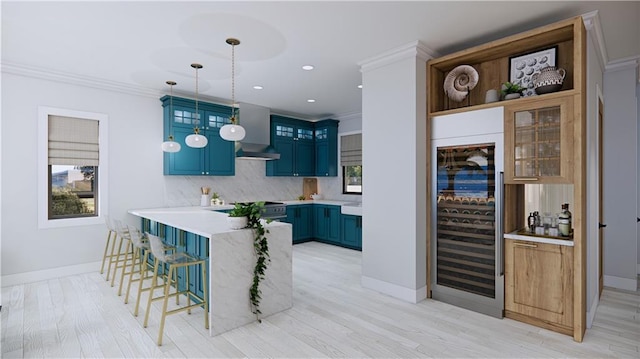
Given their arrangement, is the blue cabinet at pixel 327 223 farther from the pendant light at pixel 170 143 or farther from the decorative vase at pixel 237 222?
the decorative vase at pixel 237 222

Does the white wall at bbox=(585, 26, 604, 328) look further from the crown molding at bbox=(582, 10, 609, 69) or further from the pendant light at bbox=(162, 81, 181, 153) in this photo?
A: the pendant light at bbox=(162, 81, 181, 153)

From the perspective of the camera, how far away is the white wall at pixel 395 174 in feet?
11.9

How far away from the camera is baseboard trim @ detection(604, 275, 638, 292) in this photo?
159 inches

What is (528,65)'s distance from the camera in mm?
3334

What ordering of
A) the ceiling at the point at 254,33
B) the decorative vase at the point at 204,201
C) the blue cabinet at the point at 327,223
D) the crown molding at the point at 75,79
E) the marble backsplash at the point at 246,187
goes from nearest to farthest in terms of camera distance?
the ceiling at the point at 254,33 → the crown molding at the point at 75,79 → the marble backsplash at the point at 246,187 → the decorative vase at the point at 204,201 → the blue cabinet at the point at 327,223

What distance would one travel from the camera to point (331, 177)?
24.7 ft

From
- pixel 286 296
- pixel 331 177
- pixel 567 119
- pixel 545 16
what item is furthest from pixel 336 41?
pixel 331 177

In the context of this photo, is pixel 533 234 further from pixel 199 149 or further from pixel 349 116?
pixel 199 149

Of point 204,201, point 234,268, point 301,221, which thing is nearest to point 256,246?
point 234,268

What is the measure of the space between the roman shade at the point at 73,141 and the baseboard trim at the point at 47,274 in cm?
143

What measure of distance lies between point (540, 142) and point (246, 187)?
5.12 metres

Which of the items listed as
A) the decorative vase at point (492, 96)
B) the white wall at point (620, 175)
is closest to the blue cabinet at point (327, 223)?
the decorative vase at point (492, 96)

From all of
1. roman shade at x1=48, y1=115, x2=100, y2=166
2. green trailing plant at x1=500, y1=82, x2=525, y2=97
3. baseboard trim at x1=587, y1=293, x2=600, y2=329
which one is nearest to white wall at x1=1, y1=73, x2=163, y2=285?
roman shade at x1=48, y1=115, x2=100, y2=166

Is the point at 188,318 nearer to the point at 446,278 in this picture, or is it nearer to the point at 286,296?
the point at 286,296
